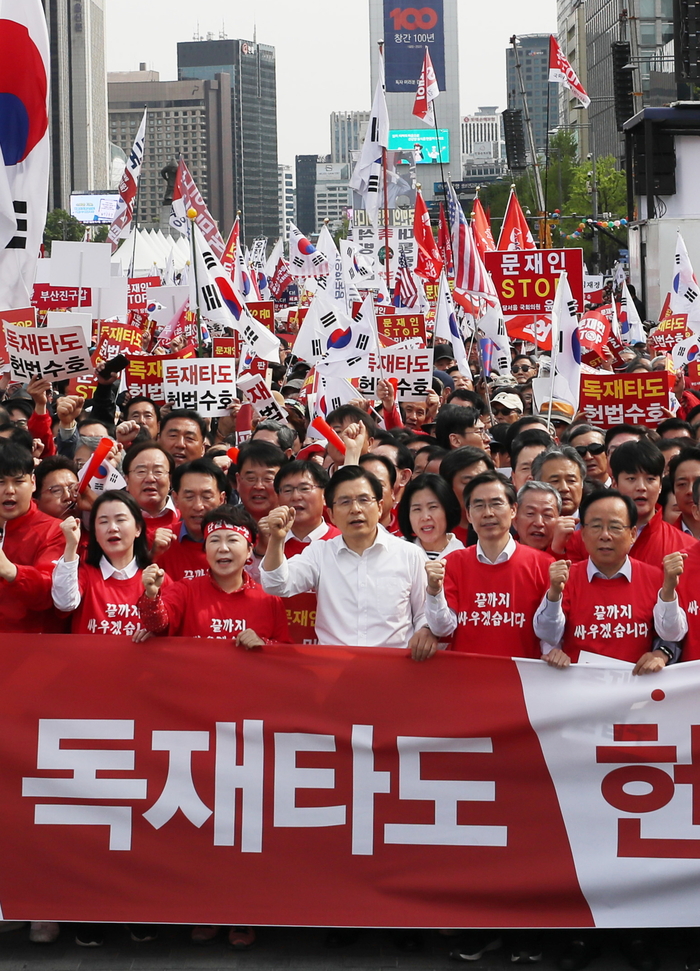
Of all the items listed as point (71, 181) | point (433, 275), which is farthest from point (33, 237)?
point (71, 181)

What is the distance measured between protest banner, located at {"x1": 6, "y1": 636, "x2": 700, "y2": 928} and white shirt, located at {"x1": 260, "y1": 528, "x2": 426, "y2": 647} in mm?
186

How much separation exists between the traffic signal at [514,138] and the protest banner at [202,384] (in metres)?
26.4

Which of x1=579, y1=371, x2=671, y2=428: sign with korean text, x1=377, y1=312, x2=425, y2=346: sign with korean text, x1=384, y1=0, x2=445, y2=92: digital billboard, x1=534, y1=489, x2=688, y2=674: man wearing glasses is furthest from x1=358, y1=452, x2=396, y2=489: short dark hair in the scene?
x1=384, y1=0, x2=445, y2=92: digital billboard

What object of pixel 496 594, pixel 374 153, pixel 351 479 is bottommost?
pixel 496 594

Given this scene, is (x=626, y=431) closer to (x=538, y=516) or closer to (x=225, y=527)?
(x=538, y=516)

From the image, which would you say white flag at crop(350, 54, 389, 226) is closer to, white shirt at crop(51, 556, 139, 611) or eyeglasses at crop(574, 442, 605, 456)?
eyeglasses at crop(574, 442, 605, 456)

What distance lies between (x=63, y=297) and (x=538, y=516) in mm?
11110

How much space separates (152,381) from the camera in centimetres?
980

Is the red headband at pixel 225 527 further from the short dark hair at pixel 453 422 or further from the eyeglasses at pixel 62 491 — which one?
the short dark hair at pixel 453 422

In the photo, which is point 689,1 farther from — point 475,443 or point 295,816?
point 295,816

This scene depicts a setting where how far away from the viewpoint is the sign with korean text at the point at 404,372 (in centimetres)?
1036

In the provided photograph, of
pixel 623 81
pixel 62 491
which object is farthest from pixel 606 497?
pixel 623 81

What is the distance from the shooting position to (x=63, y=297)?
1549 centimetres

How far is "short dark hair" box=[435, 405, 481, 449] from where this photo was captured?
7.94m
